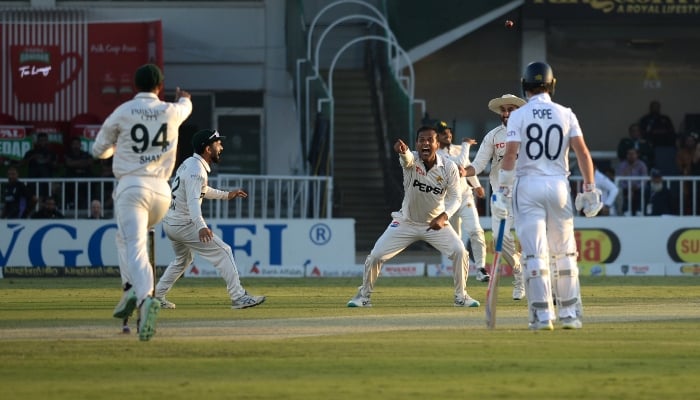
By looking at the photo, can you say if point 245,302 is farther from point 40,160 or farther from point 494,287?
point 40,160

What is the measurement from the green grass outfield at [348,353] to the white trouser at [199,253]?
312 mm

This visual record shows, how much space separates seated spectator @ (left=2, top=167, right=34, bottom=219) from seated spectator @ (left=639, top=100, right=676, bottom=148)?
530 inches

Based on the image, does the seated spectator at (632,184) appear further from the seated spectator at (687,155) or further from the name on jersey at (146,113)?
the name on jersey at (146,113)

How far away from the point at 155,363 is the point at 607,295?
9.85 meters

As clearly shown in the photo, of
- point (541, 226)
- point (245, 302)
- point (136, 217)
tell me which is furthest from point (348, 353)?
point (245, 302)

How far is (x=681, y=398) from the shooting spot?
9695 millimetres

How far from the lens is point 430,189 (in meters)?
17.2

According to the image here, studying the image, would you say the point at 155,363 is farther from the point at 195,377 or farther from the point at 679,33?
the point at 679,33

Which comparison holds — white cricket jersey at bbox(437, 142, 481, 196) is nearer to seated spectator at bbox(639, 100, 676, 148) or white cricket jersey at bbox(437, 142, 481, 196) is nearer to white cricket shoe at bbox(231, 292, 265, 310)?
white cricket shoe at bbox(231, 292, 265, 310)

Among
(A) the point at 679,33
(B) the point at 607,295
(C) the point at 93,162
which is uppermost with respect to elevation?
(A) the point at 679,33

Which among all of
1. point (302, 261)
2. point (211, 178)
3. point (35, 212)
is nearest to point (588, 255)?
point (302, 261)

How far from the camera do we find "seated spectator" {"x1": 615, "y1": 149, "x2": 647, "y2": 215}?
1118 inches

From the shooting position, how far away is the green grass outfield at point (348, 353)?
→ 10055 millimetres

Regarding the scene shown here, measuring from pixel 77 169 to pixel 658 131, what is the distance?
12378 millimetres
